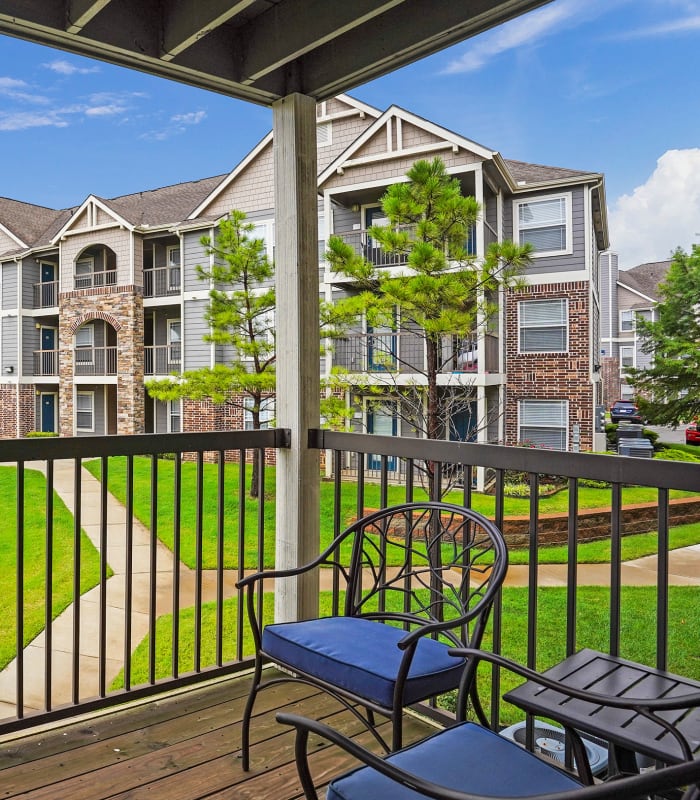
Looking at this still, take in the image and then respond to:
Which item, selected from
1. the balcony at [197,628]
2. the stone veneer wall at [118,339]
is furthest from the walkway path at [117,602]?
the stone veneer wall at [118,339]

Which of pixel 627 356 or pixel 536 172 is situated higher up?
pixel 536 172

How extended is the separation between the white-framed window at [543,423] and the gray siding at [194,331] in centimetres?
388

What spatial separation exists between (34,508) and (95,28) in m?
6.23

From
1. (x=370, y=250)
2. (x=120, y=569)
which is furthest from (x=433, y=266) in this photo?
(x=120, y=569)

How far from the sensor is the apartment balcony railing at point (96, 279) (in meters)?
6.54

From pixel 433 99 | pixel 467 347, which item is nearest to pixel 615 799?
pixel 467 347

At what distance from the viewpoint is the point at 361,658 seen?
166cm

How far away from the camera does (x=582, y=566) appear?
21.4ft

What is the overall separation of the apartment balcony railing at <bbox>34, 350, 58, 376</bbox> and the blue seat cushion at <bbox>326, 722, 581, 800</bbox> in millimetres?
5954

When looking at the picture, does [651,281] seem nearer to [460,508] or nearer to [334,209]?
[334,209]

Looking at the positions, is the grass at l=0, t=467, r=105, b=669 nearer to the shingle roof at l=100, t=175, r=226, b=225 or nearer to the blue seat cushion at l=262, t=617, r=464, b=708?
the shingle roof at l=100, t=175, r=226, b=225

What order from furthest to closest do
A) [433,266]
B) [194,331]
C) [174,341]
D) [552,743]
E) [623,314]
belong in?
[174,341] → [194,331] → [623,314] → [433,266] → [552,743]

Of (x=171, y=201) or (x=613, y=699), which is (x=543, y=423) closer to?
(x=171, y=201)

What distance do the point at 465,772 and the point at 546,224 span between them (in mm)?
6043
